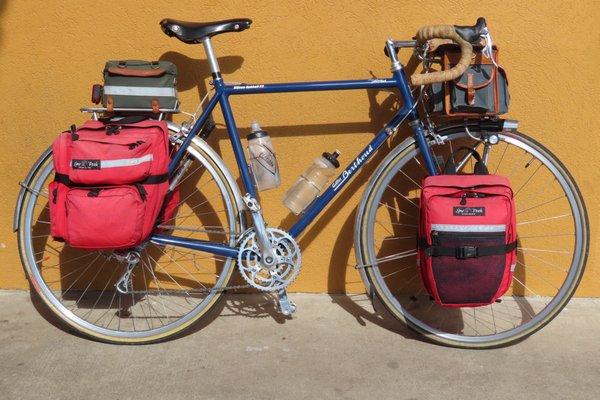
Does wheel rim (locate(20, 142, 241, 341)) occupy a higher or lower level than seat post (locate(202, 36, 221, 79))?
lower

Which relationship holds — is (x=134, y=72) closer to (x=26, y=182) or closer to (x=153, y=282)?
(x=26, y=182)

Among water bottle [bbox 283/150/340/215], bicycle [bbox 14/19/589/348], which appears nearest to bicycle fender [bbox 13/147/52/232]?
bicycle [bbox 14/19/589/348]

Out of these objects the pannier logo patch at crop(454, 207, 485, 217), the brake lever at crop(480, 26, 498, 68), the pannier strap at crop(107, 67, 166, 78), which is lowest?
the pannier logo patch at crop(454, 207, 485, 217)

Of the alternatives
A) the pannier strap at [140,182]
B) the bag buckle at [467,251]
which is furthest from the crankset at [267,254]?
the bag buckle at [467,251]

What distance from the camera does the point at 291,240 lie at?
3.13 m

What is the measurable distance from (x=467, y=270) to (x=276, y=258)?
916 millimetres

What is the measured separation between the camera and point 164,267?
3674 millimetres

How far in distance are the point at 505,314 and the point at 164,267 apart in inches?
77.4

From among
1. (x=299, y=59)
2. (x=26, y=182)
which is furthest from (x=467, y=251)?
(x=26, y=182)

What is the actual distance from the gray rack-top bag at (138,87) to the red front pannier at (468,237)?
135cm

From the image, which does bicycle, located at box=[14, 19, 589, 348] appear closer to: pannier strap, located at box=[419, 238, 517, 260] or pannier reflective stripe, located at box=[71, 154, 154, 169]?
pannier reflective stripe, located at box=[71, 154, 154, 169]

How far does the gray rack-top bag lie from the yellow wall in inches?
13.0

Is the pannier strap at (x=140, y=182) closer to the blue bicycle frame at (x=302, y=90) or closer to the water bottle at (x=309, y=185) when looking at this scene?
the blue bicycle frame at (x=302, y=90)

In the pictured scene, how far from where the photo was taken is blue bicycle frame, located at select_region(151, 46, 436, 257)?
3.04 metres
